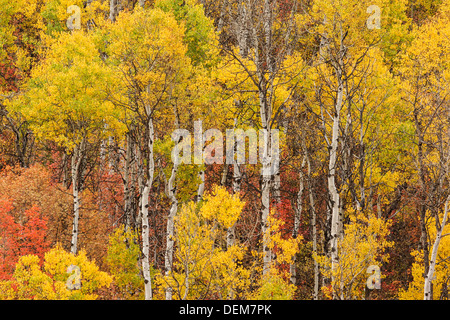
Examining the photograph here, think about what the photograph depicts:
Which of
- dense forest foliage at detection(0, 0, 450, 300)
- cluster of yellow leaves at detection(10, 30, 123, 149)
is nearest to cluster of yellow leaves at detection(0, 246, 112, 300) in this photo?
dense forest foliage at detection(0, 0, 450, 300)

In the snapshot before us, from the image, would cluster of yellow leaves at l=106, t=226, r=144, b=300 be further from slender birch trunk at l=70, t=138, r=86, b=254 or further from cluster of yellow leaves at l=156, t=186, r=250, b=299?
cluster of yellow leaves at l=156, t=186, r=250, b=299

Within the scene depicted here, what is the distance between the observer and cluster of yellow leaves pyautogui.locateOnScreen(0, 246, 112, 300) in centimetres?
1686

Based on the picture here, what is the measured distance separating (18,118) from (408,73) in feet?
69.8

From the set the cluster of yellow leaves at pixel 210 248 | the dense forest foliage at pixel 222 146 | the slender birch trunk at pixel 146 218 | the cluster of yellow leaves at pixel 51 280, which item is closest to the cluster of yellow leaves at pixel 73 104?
the dense forest foliage at pixel 222 146

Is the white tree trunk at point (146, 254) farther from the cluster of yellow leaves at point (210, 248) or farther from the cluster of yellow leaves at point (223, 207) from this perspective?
the cluster of yellow leaves at point (223, 207)

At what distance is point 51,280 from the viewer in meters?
17.3

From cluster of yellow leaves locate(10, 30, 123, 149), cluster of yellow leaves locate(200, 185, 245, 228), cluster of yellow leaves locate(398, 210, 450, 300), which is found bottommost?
cluster of yellow leaves locate(398, 210, 450, 300)

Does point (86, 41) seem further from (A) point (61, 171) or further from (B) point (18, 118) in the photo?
(A) point (61, 171)

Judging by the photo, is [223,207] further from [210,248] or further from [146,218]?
[146,218]

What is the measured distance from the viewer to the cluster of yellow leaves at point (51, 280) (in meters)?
16.9

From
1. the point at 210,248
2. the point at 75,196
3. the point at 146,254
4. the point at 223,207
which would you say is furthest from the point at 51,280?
the point at 75,196
